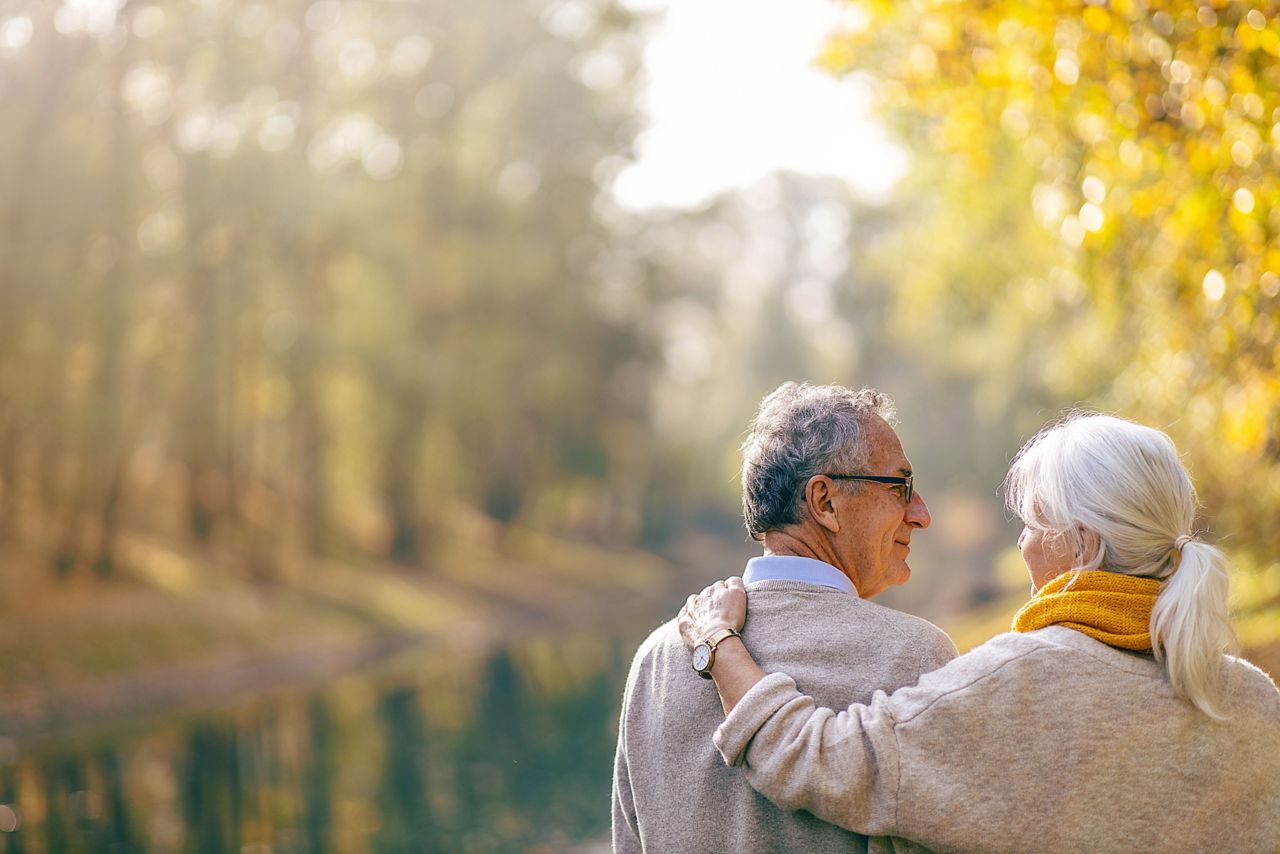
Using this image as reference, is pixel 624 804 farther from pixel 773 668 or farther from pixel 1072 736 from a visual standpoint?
pixel 1072 736

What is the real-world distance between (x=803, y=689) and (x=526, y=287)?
2773 cm

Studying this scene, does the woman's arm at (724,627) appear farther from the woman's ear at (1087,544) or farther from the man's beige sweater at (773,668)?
the woman's ear at (1087,544)

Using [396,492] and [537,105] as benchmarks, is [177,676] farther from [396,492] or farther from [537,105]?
[537,105]

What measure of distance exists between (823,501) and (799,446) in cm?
11

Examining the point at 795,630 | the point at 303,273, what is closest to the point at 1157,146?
the point at 795,630

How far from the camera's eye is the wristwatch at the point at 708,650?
8.34ft

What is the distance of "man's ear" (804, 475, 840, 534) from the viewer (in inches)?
104

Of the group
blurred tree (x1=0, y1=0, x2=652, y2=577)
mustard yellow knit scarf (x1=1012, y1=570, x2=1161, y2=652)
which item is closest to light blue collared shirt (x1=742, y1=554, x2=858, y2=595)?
mustard yellow knit scarf (x1=1012, y1=570, x2=1161, y2=652)

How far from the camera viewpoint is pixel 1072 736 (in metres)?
2.36

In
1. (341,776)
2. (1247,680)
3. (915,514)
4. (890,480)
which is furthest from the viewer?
(341,776)

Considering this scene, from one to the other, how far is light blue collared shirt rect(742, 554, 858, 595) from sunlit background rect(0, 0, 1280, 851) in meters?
0.78

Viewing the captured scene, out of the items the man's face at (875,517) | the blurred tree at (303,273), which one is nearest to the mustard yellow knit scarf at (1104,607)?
the man's face at (875,517)

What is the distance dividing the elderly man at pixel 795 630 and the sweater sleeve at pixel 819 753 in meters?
0.09

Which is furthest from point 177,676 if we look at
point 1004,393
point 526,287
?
point 1004,393
